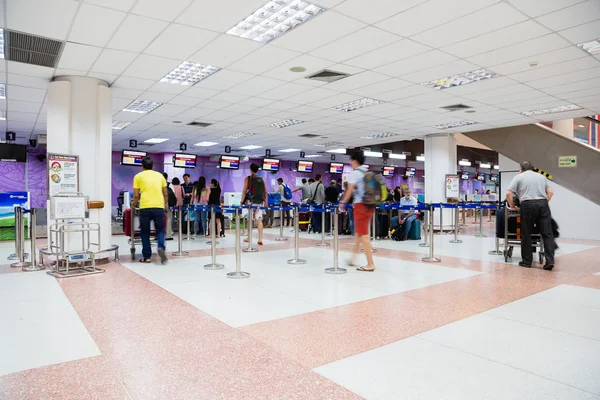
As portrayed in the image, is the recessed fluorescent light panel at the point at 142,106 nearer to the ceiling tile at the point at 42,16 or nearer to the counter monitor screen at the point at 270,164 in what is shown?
the ceiling tile at the point at 42,16

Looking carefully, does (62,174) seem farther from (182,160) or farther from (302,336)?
(182,160)

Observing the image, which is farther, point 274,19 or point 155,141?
point 155,141

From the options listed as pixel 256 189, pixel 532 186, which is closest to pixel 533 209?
pixel 532 186

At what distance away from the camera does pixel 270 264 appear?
597cm

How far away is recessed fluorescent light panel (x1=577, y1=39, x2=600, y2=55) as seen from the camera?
5.03 metres


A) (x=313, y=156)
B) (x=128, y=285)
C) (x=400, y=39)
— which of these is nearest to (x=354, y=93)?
(x=400, y=39)

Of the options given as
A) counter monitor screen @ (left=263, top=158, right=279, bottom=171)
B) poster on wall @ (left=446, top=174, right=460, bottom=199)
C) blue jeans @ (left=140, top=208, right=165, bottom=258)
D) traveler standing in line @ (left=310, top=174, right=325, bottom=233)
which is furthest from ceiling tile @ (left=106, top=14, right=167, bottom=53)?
counter monitor screen @ (left=263, top=158, right=279, bottom=171)

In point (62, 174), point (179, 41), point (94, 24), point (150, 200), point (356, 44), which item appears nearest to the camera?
point (94, 24)

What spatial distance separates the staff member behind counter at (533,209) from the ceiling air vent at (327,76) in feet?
10.2

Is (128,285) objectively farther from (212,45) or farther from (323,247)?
(323,247)

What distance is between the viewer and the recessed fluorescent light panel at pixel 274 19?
415 centimetres

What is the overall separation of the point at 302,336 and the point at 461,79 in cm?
572

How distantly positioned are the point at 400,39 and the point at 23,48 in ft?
15.8

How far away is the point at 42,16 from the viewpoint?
419 cm
